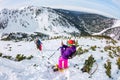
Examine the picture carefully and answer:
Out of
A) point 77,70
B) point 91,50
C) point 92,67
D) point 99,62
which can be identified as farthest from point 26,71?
point 91,50

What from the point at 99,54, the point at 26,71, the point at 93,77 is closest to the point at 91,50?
the point at 99,54

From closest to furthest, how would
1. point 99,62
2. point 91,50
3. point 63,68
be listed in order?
point 63,68
point 99,62
point 91,50

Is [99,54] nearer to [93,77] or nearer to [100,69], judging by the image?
[100,69]

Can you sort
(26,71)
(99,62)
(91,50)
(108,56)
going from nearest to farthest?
(26,71)
(99,62)
(108,56)
(91,50)

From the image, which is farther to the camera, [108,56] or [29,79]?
[108,56]

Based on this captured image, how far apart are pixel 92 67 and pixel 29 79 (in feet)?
18.2

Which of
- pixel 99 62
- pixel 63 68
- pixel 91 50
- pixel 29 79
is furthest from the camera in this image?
pixel 91 50

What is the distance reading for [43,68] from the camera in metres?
17.5

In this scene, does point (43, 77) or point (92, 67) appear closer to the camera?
point (43, 77)

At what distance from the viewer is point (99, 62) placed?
20781 mm

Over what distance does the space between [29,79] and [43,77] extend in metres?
1.03

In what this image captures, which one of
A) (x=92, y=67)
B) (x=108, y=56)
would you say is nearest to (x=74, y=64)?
(x=92, y=67)

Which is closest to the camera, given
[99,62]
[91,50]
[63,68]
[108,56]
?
[63,68]

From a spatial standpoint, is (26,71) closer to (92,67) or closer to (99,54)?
(92,67)
